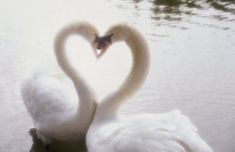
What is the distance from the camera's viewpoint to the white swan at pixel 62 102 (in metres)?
3.52

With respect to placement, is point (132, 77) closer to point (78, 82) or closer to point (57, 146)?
point (78, 82)

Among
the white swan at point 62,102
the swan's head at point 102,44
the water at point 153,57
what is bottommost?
the water at point 153,57

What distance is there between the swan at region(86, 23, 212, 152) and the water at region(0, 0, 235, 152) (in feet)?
0.97

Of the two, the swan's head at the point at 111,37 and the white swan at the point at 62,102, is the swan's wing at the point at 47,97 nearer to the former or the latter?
the white swan at the point at 62,102

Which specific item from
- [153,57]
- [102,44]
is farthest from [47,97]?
[153,57]

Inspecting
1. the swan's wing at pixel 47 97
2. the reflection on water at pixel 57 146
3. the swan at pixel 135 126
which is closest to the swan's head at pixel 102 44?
the swan at pixel 135 126

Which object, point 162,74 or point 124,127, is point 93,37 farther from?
point 162,74

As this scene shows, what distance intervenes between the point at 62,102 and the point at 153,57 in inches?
75.4

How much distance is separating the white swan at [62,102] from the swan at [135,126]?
0.39ft

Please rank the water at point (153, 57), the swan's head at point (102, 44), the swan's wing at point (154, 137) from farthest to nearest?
the water at point (153, 57) → the swan's head at point (102, 44) → the swan's wing at point (154, 137)

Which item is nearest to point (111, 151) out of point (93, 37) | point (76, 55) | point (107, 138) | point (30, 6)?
point (107, 138)

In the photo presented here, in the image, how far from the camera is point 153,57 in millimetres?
5277

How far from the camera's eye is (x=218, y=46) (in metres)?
5.74

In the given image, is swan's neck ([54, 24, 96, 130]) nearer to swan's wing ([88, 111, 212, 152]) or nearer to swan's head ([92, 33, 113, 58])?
swan's head ([92, 33, 113, 58])
